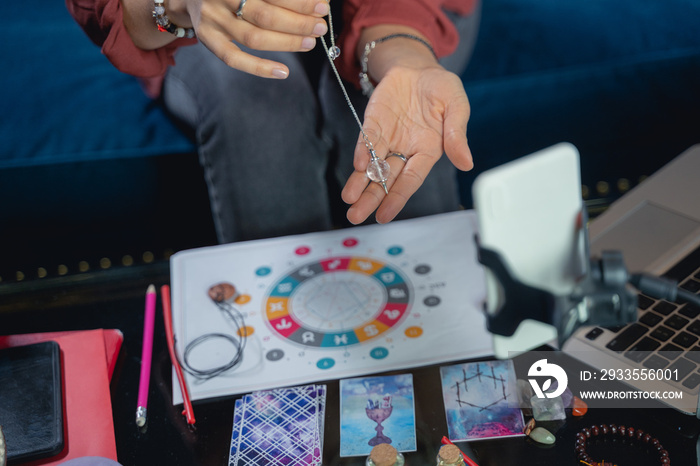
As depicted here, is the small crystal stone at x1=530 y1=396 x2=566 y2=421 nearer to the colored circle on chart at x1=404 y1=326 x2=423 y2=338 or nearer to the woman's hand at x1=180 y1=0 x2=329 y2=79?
the colored circle on chart at x1=404 y1=326 x2=423 y2=338

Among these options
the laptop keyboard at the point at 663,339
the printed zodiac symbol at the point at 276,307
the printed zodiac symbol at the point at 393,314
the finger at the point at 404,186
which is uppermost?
the finger at the point at 404,186

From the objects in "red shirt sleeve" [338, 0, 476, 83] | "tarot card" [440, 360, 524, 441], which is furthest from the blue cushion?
"tarot card" [440, 360, 524, 441]

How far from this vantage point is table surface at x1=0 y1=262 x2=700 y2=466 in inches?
27.7

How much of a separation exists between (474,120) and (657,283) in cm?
111

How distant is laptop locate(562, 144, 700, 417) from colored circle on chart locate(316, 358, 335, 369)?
278 mm

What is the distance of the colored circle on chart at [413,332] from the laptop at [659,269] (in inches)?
7.1

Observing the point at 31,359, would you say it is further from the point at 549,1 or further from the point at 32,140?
the point at 549,1

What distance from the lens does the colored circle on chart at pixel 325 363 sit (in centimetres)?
84

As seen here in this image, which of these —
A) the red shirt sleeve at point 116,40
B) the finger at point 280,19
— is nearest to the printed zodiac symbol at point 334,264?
the finger at point 280,19

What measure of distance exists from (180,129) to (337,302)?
0.71 meters

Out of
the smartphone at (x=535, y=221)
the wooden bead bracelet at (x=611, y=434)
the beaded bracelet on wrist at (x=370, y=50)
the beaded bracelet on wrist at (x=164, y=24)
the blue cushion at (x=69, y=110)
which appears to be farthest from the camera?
the blue cushion at (x=69, y=110)

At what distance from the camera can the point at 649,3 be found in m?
1.63

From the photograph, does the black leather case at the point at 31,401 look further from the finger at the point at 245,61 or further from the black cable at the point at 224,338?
the finger at the point at 245,61

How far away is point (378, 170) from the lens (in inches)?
34.8
